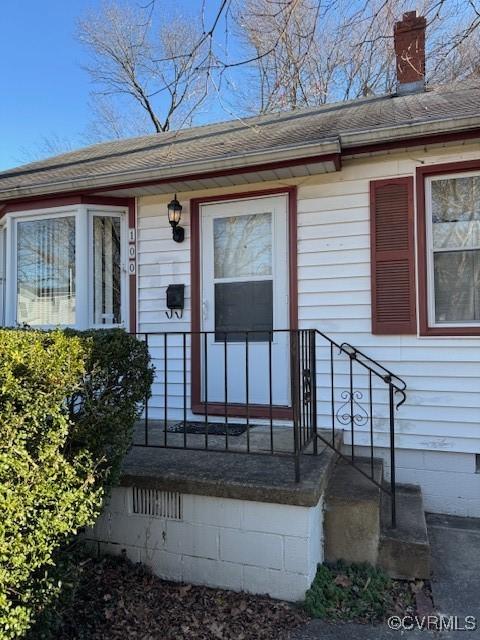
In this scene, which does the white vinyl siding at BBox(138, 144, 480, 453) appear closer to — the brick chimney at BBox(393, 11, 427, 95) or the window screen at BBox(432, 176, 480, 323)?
the window screen at BBox(432, 176, 480, 323)

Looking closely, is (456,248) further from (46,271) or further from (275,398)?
(46,271)

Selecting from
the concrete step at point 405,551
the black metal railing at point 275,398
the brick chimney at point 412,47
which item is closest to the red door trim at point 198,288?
the black metal railing at point 275,398

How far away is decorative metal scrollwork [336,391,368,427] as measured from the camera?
12.8 feet

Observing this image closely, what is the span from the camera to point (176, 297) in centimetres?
448

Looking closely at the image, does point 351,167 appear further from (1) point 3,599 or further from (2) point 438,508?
(1) point 3,599

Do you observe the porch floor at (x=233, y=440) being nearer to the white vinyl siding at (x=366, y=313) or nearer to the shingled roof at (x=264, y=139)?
the white vinyl siding at (x=366, y=313)

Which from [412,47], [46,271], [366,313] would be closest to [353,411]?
[366,313]

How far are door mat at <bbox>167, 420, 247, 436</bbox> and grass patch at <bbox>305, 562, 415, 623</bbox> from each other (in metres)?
1.39

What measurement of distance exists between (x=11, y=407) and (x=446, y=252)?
3.31 metres

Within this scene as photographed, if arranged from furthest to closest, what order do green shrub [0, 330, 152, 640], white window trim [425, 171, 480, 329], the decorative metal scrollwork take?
the decorative metal scrollwork
white window trim [425, 171, 480, 329]
green shrub [0, 330, 152, 640]

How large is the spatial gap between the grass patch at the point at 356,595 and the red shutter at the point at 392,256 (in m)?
1.83

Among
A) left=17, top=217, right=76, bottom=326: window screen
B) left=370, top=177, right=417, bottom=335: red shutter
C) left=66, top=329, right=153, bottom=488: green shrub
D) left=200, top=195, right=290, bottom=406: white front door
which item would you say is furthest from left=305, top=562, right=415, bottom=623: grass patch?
left=17, top=217, right=76, bottom=326: window screen

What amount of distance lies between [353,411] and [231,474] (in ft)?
5.01

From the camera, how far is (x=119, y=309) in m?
4.83
